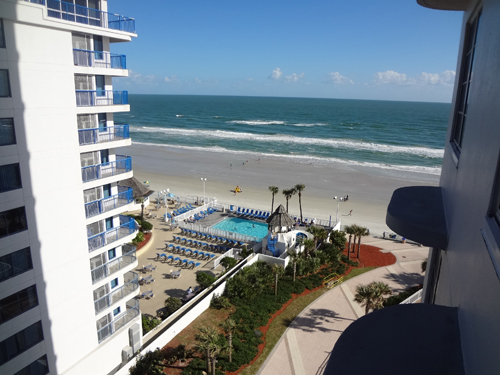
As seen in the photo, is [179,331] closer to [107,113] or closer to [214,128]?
[107,113]

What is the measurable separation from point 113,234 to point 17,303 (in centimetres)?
423

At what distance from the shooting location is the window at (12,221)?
428 inches

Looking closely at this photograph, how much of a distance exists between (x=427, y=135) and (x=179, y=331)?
9600 centimetres

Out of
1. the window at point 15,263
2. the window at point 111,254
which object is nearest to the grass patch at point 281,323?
the window at point 111,254

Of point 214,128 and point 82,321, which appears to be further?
point 214,128

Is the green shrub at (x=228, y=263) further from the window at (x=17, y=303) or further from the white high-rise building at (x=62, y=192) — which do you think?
the window at (x=17, y=303)

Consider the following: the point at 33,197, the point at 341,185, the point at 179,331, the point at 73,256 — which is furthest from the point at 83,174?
the point at 341,185

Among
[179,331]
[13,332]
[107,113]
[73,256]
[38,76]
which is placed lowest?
[179,331]

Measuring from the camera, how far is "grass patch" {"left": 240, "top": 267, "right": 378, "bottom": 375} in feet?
53.6

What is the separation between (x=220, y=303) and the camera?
2031 cm

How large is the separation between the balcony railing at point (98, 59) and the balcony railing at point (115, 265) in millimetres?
7549

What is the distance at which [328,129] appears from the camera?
10850 cm

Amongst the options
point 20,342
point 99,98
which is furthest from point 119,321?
point 99,98

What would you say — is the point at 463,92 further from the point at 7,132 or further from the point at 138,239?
the point at 138,239
